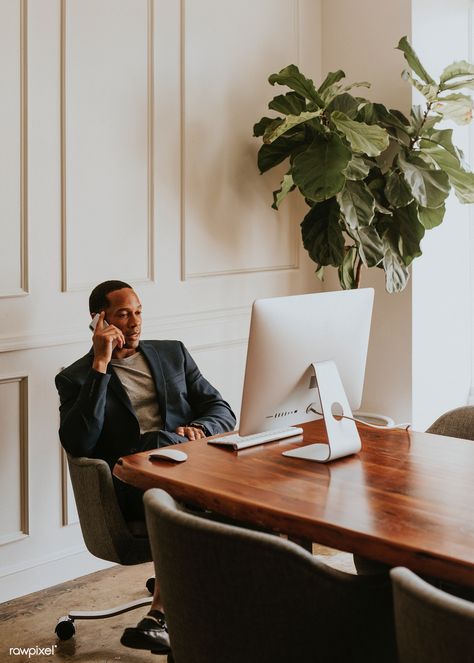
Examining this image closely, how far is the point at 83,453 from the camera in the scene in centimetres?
288

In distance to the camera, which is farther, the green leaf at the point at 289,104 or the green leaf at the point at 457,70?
the green leaf at the point at 289,104

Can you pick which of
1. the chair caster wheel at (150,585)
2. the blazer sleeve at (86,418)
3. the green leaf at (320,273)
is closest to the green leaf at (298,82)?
the green leaf at (320,273)

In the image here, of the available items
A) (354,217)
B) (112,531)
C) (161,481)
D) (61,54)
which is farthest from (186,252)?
(161,481)

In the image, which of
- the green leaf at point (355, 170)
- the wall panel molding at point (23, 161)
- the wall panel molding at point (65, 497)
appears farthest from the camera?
the green leaf at point (355, 170)

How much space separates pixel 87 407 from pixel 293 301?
856mm

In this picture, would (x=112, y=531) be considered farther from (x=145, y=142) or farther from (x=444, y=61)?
(x=444, y=61)

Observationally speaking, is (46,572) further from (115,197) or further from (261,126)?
(261,126)

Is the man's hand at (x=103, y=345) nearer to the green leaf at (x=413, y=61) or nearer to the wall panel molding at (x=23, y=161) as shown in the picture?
the wall panel molding at (x=23, y=161)

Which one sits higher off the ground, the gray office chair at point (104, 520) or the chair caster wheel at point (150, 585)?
the gray office chair at point (104, 520)

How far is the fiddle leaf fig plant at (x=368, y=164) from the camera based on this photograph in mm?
3869

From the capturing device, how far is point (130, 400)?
3051 millimetres

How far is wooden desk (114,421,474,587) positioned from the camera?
6.00 feet

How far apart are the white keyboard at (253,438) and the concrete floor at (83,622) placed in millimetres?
816

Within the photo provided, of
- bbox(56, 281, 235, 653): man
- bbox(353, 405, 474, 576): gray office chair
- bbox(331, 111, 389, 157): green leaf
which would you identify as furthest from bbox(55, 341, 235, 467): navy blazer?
bbox(331, 111, 389, 157): green leaf
